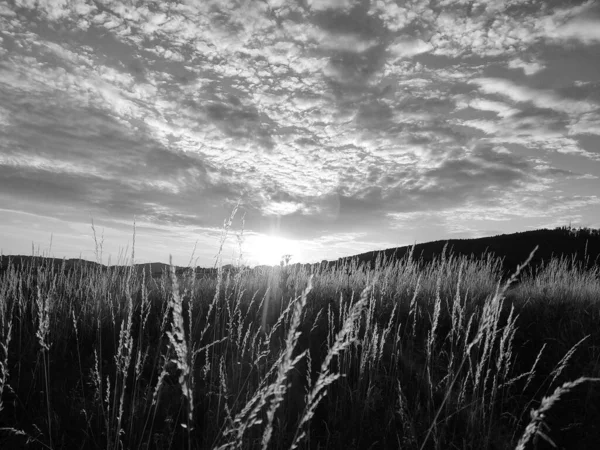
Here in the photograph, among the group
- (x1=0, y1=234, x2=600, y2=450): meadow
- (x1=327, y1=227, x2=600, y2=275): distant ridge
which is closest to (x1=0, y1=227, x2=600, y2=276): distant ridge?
(x1=327, y1=227, x2=600, y2=275): distant ridge

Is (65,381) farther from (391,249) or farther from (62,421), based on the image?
(391,249)

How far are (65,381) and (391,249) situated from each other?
820 inches

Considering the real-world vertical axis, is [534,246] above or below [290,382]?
above

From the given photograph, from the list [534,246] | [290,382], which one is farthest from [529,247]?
[290,382]

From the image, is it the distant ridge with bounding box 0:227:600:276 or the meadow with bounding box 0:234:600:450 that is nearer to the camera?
the meadow with bounding box 0:234:600:450

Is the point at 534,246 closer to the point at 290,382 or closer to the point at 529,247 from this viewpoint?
the point at 529,247

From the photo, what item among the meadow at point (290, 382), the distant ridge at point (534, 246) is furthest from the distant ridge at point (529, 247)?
the meadow at point (290, 382)

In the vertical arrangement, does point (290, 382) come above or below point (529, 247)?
below

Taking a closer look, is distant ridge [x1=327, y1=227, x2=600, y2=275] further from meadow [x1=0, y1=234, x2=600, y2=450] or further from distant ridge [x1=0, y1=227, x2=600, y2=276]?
meadow [x1=0, y1=234, x2=600, y2=450]

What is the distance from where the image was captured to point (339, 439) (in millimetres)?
3080

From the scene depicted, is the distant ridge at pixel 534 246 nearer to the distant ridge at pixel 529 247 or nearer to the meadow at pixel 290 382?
the distant ridge at pixel 529 247

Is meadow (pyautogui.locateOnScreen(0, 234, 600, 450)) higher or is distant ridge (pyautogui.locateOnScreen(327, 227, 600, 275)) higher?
distant ridge (pyautogui.locateOnScreen(327, 227, 600, 275))

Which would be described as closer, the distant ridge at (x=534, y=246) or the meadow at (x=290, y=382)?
the meadow at (x=290, y=382)

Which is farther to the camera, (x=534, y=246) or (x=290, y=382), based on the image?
(x=534, y=246)
